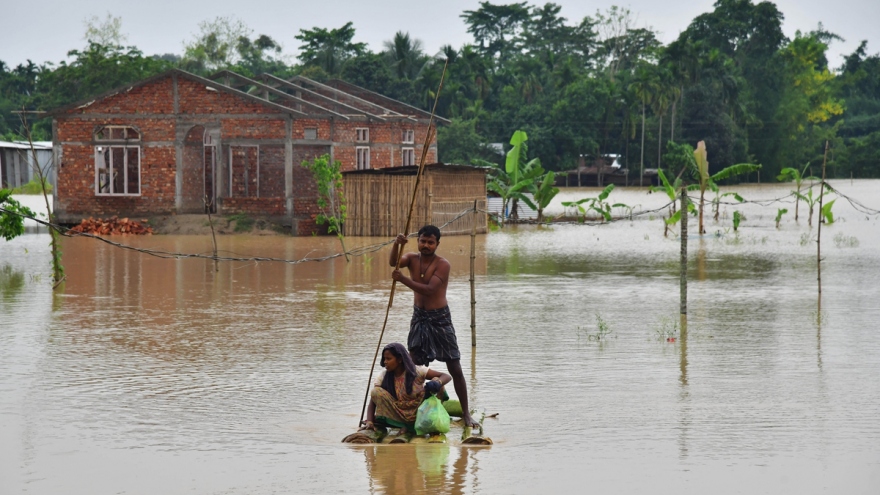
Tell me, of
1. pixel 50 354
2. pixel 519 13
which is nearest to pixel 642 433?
pixel 50 354

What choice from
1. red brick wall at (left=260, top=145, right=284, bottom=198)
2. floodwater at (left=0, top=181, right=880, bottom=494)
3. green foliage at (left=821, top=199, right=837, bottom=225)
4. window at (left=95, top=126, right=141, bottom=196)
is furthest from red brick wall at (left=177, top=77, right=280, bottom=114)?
green foliage at (left=821, top=199, right=837, bottom=225)

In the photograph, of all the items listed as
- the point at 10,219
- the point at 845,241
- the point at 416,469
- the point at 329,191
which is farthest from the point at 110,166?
the point at 416,469

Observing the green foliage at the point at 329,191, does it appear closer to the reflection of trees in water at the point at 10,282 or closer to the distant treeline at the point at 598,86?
the reflection of trees in water at the point at 10,282

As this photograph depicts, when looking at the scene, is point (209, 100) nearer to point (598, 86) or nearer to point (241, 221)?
point (241, 221)

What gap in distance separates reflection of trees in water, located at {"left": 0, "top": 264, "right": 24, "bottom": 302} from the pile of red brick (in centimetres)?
753

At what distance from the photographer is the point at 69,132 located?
3025 centimetres

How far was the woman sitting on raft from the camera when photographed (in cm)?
803

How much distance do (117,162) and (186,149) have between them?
2567mm

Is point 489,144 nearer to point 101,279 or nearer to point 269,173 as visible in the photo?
point 269,173

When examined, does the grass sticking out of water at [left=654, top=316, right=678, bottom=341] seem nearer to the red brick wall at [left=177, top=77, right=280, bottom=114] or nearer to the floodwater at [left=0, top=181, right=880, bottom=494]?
the floodwater at [left=0, top=181, right=880, bottom=494]

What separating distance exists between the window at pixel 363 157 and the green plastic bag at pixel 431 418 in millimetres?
27082

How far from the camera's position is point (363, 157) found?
35125 mm

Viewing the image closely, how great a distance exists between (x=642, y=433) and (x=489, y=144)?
181 ft

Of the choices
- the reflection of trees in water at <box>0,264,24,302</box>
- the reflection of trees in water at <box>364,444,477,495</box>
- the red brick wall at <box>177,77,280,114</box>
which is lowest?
the reflection of trees in water at <box>364,444,477,495</box>
